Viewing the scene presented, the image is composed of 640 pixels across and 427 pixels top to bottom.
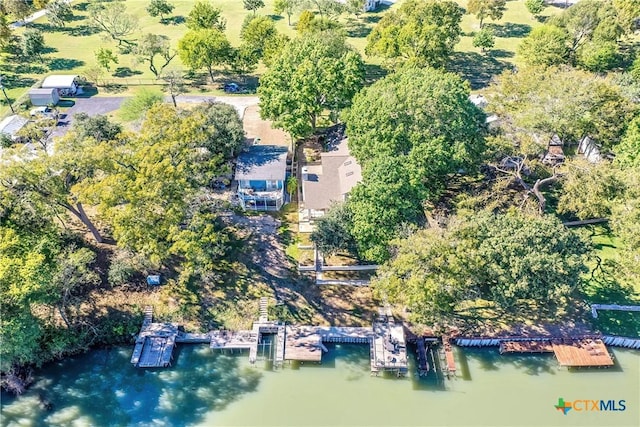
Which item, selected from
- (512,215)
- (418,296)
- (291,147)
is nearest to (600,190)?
(512,215)

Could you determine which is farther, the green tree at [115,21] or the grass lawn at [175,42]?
the green tree at [115,21]

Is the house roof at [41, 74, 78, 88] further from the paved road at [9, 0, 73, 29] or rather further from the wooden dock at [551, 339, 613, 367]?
the wooden dock at [551, 339, 613, 367]

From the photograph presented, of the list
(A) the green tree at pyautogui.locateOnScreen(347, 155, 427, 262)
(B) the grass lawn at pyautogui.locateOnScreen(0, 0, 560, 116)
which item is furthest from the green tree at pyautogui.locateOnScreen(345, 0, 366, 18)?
(A) the green tree at pyautogui.locateOnScreen(347, 155, 427, 262)

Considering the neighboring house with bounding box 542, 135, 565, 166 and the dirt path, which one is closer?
the dirt path

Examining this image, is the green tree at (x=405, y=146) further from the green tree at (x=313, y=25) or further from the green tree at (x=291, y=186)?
the green tree at (x=313, y=25)

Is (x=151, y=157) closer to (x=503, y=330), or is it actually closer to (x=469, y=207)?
(x=469, y=207)

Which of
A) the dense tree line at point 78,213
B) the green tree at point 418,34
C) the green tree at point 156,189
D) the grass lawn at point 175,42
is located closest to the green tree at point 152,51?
the grass lawn at point 175,42

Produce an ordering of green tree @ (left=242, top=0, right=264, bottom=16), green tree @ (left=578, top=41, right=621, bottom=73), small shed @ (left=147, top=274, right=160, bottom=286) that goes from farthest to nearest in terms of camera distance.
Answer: green tree @ (left=242, top=0, right=264, bottom=16) → green tree @ (left=578, top=41, right=621, bottom=73) → small shed @ (left=147, top=274, right=160, bottom=286)
